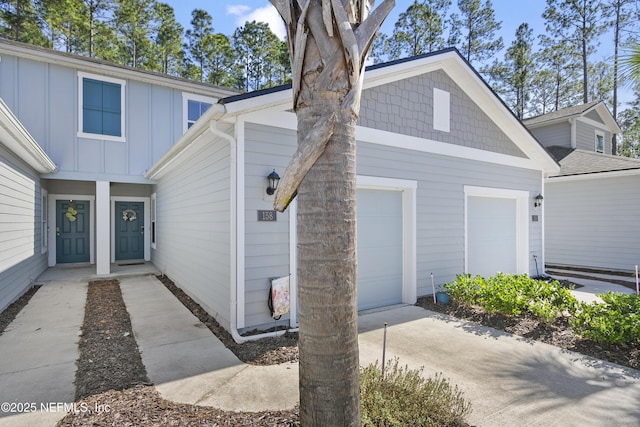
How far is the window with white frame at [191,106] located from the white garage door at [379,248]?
7093 mm

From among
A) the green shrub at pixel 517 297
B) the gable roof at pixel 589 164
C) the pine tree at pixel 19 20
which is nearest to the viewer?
the green shrub at pixel 517 297

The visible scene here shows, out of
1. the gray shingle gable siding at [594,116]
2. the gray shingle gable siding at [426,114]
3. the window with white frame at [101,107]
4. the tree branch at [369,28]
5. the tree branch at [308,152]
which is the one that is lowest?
the tree branch at [308,152]

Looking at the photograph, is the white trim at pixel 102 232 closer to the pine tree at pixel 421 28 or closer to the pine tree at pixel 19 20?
the pine tree at pixel 19 20

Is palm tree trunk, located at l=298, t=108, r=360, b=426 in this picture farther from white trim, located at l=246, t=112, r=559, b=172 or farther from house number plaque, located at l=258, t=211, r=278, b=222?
white trim, located at l=246, t=112, r=559, b=172

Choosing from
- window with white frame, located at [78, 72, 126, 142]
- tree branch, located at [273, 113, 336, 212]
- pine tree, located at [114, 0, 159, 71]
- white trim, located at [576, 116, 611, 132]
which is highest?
pine tree, located at [114, 0, 159, 71]

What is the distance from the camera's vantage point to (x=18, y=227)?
6590 mm

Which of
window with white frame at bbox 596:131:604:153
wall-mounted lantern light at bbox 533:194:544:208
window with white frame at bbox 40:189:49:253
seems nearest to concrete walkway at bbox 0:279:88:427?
window with white frame at bbox 40:189:49:253

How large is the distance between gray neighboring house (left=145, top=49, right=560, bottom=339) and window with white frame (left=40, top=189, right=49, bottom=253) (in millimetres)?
3188

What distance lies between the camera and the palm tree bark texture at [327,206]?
182 cm

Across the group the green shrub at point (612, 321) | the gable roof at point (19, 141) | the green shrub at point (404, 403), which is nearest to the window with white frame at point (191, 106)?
the gable roof at point (19, 141)

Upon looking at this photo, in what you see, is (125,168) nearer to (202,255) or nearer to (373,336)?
(202,255)

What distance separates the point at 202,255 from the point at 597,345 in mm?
5795

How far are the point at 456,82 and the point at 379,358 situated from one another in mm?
5910

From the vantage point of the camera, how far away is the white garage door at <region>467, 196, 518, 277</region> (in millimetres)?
7504
